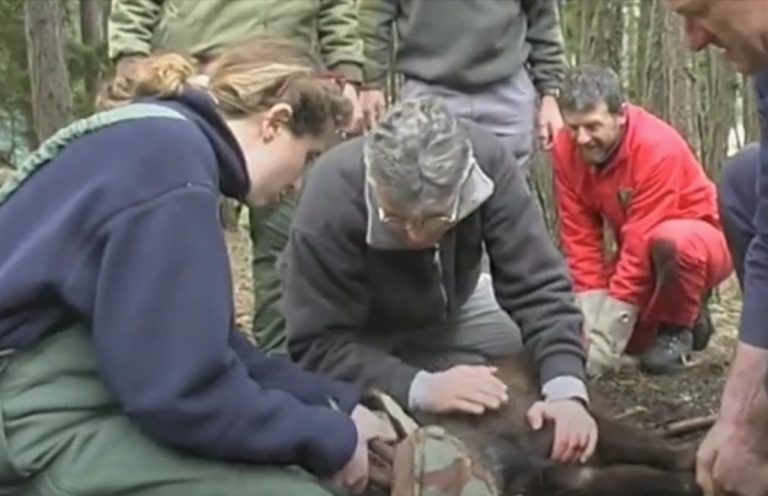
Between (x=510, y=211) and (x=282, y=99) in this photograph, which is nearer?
(x=282, y=99)

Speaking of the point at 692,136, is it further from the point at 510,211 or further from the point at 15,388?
the point at 15,388

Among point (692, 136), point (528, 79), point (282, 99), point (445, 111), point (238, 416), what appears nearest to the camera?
point (238, 416)

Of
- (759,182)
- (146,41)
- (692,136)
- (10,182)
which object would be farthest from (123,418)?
(692,136)

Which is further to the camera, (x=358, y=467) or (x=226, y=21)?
(x=226, y=21)

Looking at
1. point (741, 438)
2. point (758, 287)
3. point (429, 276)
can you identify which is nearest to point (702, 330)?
point (429, 276)

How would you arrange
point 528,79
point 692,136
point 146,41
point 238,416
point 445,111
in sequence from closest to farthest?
point 238,416
point 445,111
point 146,41
point 528,79
point 692,136

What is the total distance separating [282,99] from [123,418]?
2.13ft

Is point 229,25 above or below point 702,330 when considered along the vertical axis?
above

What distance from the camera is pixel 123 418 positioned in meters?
2.89

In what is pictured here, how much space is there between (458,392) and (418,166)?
0.54 metres

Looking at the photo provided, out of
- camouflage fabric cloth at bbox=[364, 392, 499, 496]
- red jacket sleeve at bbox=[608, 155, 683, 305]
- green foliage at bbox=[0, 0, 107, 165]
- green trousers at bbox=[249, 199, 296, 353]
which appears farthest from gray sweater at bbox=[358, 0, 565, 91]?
green foliage at bbox=[0, 0, 107, 165]

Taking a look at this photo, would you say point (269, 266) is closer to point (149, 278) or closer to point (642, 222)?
point (642, 222)

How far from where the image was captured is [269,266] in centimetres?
482

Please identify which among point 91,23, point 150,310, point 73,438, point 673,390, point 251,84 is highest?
point 251,84
